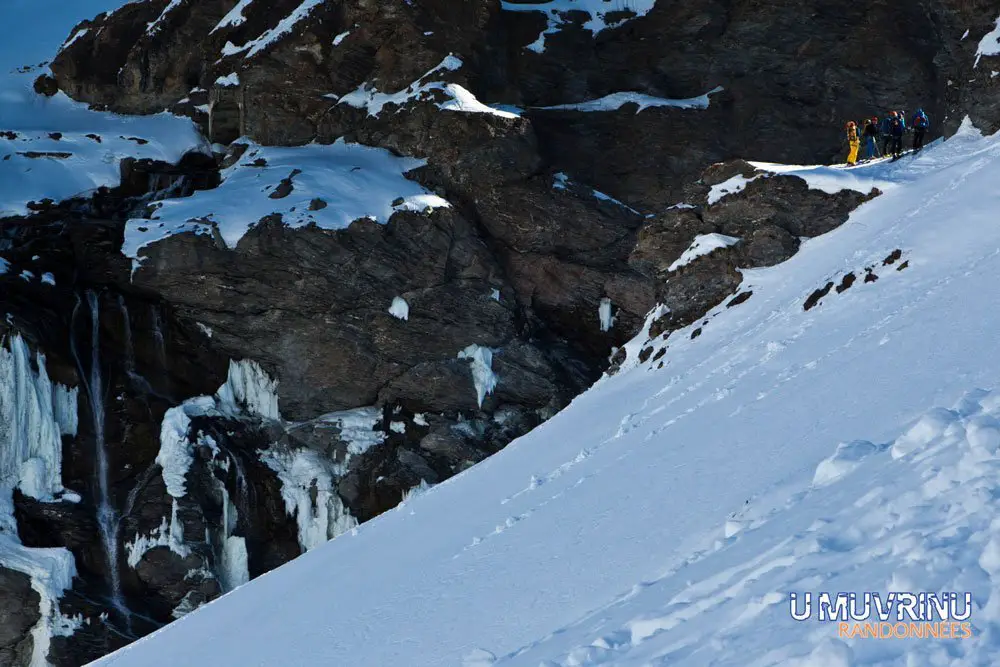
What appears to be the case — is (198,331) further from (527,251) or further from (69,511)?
(527,251)

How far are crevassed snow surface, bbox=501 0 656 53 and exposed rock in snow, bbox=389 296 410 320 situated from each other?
1409 cm

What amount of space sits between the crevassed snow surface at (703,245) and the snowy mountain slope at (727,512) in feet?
8.44

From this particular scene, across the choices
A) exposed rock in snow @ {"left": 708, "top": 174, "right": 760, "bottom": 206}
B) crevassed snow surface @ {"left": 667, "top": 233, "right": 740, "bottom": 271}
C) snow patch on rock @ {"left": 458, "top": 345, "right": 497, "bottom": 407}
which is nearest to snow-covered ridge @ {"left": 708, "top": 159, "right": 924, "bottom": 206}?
exposed rock in snow @ {"left": 708, "top": 174, "right": 760, "bottom": 206}

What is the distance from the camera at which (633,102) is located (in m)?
36.4

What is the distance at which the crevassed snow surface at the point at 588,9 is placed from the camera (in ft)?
124

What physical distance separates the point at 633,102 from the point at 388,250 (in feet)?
40.0

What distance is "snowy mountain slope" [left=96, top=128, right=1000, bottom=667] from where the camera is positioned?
622cm

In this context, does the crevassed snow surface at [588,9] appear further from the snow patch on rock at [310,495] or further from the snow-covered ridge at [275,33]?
the snow patch on rock at [310,495]

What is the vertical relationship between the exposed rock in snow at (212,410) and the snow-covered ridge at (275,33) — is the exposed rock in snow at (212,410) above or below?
below

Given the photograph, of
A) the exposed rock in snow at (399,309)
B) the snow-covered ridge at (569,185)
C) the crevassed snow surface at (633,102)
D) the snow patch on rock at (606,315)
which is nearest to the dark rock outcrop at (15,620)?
the exposed rock in snow at (399,309)

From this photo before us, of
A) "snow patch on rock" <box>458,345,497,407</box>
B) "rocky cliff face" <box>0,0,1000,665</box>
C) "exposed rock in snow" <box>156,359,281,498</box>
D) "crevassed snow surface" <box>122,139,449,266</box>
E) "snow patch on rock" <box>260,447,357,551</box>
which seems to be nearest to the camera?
"rocky cliff face" <box>0,0,1000,665</box>

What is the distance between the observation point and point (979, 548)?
567 centimetres

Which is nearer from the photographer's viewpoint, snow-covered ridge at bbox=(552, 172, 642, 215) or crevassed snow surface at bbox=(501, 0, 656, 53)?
snow-covered ridge at bbox=(552, 172, 642, 215)

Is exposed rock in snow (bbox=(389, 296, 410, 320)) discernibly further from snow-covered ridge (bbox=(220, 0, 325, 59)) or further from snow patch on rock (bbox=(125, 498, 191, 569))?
snow-covered ridge (bbox=(220, 0, 325, 59))
